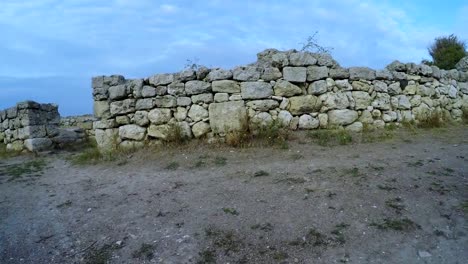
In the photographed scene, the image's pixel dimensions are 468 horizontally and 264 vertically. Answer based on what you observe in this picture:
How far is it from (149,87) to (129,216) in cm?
369

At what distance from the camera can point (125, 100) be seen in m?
7.34

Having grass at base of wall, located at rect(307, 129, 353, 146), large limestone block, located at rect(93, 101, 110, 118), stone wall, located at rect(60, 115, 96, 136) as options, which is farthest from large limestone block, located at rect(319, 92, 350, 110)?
stone wall, located at rect(60, 115, 96, 136)

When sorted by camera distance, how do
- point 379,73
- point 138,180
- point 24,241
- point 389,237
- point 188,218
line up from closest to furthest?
point 389,237, point 24,241, point 188,218, point 138,180, point 379,73

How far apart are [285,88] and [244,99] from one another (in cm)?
86

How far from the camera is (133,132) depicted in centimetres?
730

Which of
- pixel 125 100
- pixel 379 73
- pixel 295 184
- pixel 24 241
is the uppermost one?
pixel 379 73

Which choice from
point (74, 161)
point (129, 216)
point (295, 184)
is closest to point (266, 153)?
point (295, 184)

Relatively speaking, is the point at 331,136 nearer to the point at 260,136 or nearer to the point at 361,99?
the point at 361,99

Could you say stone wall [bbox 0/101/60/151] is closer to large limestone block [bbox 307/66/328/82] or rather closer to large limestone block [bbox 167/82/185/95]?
large limestone block [bbox 167/82/185/95]

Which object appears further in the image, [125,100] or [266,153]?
[125,100]

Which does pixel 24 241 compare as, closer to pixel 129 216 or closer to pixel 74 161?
pixel 129 216

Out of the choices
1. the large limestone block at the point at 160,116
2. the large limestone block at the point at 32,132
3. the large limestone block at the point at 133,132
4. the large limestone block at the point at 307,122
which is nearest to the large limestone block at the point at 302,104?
the large limestone block at the point at 307,122

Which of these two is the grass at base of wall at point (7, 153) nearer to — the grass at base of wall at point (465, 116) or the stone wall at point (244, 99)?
the stone wall at point (244, 99)

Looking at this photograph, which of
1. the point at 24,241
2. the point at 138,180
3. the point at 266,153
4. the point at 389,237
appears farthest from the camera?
the point at 266,153
